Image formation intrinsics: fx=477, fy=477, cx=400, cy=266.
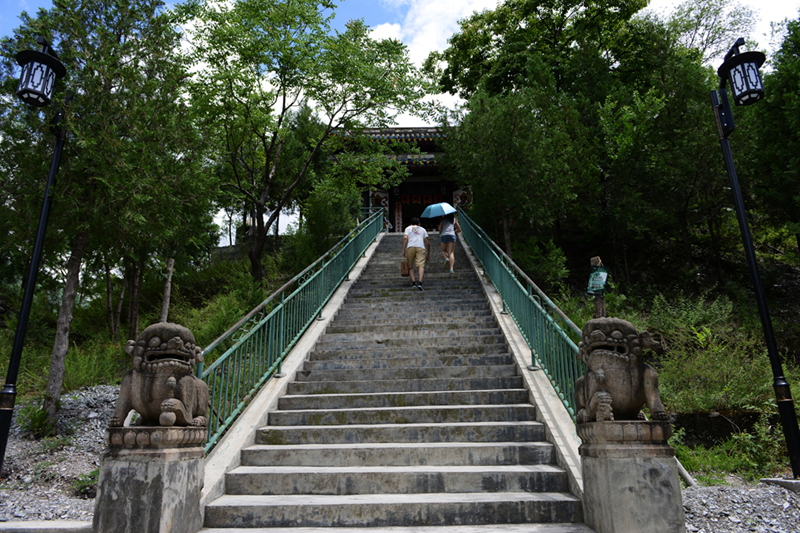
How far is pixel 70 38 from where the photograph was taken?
6914 mm

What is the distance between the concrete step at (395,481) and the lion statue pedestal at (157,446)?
567mm

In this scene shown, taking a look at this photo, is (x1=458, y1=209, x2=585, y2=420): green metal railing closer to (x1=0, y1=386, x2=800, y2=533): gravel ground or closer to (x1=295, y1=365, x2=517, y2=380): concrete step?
(x1=295, y1=365, x2=517, y2=380): concrete step

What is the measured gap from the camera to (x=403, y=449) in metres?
4.33

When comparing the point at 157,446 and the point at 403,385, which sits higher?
the point at 403,385

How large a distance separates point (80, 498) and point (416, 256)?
22.3 feet

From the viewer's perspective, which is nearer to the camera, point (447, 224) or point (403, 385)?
point (403, 385)

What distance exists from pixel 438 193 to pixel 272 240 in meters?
7.38

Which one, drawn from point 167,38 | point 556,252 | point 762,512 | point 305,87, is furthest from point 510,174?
point 762,512

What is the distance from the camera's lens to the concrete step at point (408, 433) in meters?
4.61

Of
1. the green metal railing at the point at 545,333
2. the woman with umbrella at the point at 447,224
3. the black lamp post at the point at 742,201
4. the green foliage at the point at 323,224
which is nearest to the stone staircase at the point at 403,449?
the green metal railing at the point at 545,333

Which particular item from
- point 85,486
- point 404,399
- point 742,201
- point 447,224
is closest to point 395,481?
point 404,399

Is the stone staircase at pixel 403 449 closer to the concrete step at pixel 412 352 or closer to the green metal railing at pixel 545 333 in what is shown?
the concrete step at pixel 412 352

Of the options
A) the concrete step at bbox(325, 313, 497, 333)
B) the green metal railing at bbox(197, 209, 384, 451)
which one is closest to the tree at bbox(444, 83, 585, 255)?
the concrete step at bbox(325, 313, 497, 333)

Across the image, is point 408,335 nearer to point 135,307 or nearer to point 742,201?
point 742,201
